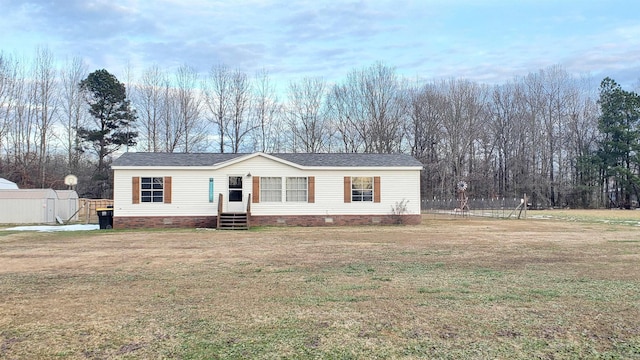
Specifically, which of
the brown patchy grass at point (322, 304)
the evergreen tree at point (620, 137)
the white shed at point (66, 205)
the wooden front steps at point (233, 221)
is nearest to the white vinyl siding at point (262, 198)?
the wooden front steps at point (233, 221)

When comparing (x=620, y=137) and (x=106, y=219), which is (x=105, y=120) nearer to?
(x=106, y=219)

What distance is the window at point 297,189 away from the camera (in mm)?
21812

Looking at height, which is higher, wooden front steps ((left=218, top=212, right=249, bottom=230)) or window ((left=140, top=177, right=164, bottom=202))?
window ((left=140, top=177, right=164, bottom=202))

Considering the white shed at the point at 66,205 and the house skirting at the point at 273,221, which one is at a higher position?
the white shed at the point at 66,205

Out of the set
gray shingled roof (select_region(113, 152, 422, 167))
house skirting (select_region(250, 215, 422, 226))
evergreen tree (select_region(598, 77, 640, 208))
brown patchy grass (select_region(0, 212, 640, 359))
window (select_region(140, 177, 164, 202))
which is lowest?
brown patchy grass (select_region(0, 212, 640, 359))

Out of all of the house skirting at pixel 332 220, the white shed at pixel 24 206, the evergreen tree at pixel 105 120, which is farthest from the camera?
the evergreen tree at pixel 105 120

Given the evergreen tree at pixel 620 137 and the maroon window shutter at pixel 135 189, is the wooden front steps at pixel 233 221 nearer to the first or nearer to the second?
the maroon window shutter at pixel 135 189

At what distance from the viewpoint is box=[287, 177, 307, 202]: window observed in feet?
71.6

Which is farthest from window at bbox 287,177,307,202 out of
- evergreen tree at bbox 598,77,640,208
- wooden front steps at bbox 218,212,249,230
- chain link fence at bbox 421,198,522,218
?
evergreen tree at bbox 598,77,640,208

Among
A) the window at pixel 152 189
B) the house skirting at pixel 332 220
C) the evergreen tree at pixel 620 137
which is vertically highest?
the evergreen tree at pixel 620 137

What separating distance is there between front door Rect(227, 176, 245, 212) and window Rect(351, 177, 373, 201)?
17.1ft

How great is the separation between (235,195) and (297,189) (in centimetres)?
284

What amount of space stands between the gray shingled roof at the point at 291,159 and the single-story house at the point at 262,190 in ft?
0.15

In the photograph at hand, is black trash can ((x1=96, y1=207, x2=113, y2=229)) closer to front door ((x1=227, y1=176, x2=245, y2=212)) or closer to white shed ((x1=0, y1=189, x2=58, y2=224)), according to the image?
front door ((x1=227, y1=176, x2=245, y2=212))
